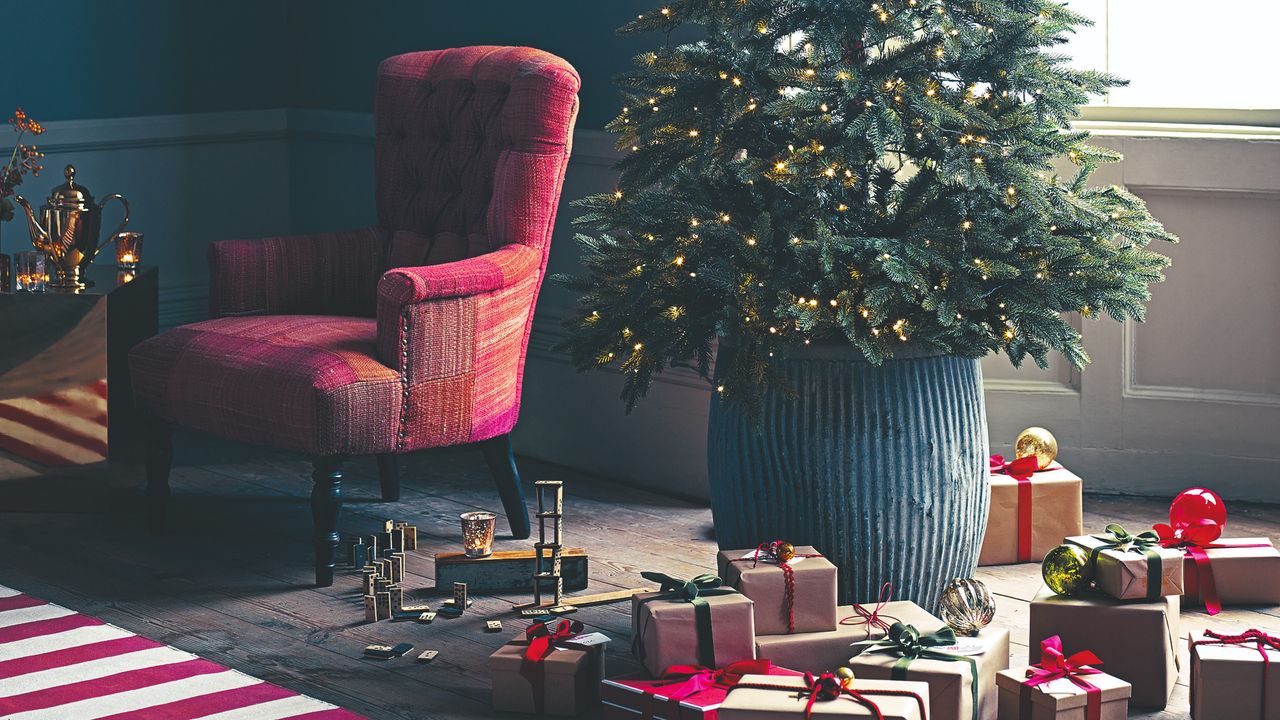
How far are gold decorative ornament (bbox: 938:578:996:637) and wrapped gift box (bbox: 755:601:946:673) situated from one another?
0.03 m

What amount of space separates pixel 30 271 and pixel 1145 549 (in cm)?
250

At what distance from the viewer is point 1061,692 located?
2.19 m

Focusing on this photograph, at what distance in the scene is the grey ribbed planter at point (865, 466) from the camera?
258cm

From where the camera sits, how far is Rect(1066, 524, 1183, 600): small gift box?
241cm

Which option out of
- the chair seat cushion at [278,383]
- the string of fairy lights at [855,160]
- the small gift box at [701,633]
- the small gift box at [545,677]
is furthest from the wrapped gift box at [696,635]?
the chair seat cushion at [278,383]

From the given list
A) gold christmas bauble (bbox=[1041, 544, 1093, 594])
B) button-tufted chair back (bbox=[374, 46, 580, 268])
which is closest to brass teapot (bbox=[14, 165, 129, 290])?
button-tufted chair back (bbox=[374, 46, 580, 268])

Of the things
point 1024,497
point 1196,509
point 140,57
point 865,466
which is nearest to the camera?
point 865,466

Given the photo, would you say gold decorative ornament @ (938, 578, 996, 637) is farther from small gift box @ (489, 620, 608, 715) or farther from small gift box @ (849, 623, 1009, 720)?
small gift box @ (489, 620, 608, 715)

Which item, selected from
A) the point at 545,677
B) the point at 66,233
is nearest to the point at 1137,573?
the point at 545,677

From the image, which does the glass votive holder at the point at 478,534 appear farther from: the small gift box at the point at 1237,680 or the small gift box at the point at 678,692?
the small gift box at the point at 1237,680

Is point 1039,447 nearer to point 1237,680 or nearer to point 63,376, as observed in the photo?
point 1237,680

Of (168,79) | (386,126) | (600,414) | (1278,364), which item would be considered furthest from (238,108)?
(1278,364)

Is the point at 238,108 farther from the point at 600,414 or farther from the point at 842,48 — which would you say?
the point at 842,48

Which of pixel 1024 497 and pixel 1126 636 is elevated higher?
pixel 1024 497
